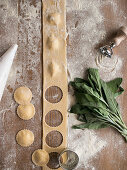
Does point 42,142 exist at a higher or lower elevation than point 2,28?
lower

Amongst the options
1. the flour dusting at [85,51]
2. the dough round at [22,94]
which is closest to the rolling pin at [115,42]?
the flour dusting at [85,51]

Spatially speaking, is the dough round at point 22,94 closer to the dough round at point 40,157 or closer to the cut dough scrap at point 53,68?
the cut dough scrap at point 53,68

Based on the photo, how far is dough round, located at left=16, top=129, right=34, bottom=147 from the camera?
1.20 metres

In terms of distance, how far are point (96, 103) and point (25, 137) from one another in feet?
1.22

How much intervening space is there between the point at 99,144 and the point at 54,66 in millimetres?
445

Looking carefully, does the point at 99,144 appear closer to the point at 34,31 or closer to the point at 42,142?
the point at 42,142

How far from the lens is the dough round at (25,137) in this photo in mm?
1196

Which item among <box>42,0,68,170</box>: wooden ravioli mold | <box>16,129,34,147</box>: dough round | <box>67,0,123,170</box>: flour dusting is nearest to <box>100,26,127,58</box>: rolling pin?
<box>67,0,123,170</box>: flour dusting

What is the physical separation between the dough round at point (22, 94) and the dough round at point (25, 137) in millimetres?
142

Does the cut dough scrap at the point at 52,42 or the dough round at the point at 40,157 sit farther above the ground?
the cut dough scrap at the point at 52,42

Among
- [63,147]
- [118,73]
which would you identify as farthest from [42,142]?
[118,73]

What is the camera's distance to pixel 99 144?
49.2 inches

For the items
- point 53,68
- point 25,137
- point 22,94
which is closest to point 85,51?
point 53,68

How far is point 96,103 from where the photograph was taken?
46.0 inches
